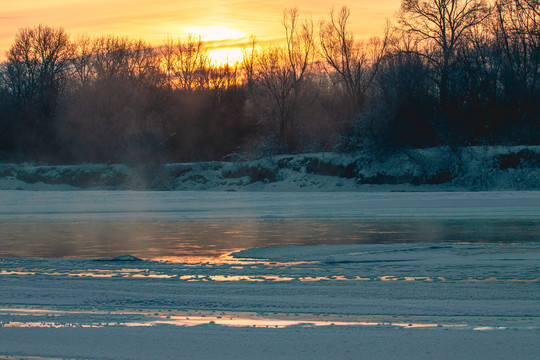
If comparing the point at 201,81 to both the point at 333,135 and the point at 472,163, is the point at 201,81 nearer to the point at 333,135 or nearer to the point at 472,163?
the point at 333,135

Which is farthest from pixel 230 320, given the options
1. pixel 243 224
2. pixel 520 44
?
pixel 520 44

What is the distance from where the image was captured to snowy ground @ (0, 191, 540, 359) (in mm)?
4855

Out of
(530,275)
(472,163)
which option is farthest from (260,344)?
(472,163)

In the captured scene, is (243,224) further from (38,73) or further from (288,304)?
(38,73)

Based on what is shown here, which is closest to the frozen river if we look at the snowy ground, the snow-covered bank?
the snowy ground

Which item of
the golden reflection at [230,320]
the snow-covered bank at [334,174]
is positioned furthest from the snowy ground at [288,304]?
A: the snow-covered bank at [334,174]

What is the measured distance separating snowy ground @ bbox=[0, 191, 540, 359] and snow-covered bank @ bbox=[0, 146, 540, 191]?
2166 centimetres

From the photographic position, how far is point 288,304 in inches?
248

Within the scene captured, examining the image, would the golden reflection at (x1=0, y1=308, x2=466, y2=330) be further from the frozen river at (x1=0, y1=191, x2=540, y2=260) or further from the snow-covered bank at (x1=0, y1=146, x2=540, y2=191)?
the snow-covered bank at (x1=0, y1=146, x2=540, y2=191)

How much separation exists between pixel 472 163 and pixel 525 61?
10.7m

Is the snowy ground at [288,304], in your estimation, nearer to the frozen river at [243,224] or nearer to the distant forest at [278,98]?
the frozen river at [243,224]

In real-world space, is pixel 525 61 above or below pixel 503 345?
above

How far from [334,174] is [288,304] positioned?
2891cm

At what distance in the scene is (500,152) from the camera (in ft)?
107
